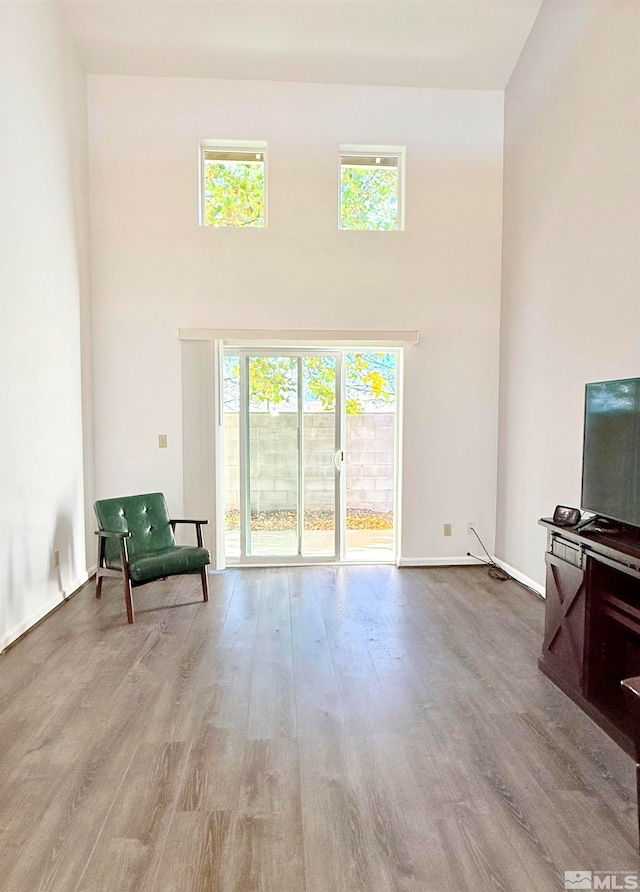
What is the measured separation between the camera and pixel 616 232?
10.7ft

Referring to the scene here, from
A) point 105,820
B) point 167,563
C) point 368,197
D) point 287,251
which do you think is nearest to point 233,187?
point 287,251

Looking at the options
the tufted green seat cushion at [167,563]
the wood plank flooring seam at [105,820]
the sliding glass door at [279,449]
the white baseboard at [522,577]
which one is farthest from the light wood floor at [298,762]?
the sliding glass door at [279,449]

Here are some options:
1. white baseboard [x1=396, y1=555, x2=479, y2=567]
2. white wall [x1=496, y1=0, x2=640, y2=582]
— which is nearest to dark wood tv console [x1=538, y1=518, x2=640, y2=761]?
white wall [x1=496, y1=0, x2=640, y2=582]

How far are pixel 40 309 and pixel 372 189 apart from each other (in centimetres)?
302

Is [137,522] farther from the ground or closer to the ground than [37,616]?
farther from the ground

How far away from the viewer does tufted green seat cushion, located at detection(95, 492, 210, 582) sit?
3837 mm

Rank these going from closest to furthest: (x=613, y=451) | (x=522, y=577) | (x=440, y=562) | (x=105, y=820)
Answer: (x=105, y=820), (x=613, y=451), (x=522, y=577), (x=440, y=562)

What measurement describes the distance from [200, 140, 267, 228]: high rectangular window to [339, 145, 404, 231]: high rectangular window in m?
0.76

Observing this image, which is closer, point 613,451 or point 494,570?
point 613,451

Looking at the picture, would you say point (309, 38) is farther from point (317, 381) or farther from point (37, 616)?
point (37, 616)

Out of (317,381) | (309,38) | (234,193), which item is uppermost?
(309,38)

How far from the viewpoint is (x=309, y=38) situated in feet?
14.2

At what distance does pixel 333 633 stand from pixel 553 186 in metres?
3.58

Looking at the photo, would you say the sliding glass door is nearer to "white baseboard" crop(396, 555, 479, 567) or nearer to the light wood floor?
"white baseboard" crop(396, 555, 479, 567)
